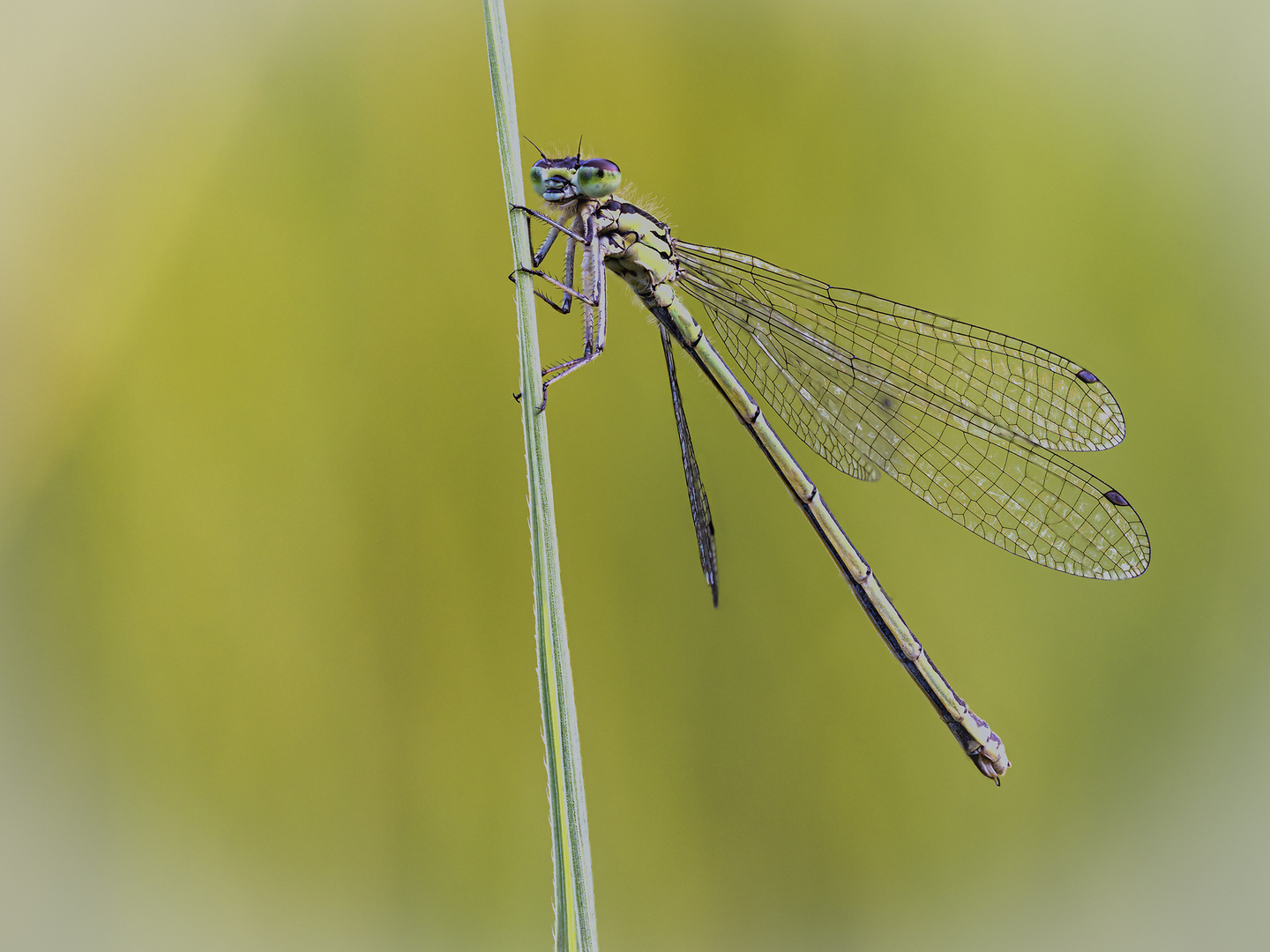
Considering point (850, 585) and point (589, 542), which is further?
point (589, 542)

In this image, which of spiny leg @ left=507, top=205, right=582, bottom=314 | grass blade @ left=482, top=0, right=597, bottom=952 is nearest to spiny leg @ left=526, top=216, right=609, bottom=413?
A: spiny leg @ left=507, top=205, right=582, bottom=314

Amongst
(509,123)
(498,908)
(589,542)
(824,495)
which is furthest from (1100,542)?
(498,908)

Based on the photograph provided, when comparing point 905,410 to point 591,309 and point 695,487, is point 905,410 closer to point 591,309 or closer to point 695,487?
point 695,487

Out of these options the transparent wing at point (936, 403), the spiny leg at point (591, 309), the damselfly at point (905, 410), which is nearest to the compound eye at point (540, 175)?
the spiny leg at point (591, 309)

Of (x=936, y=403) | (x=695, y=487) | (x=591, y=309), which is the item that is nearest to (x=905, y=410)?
(x=936, y=403)

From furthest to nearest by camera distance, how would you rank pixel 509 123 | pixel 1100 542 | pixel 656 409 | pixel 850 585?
pixel 656 409
pixel 850 585
pixel 1100 542
pixel 509 123

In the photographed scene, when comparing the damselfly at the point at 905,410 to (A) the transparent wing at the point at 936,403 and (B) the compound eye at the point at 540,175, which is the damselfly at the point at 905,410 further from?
(B) the compound eye at the point at 540,175

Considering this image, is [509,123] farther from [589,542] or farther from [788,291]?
[589,542]
